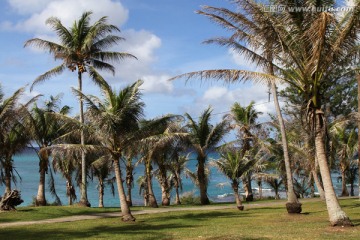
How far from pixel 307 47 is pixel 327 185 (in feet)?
15.5

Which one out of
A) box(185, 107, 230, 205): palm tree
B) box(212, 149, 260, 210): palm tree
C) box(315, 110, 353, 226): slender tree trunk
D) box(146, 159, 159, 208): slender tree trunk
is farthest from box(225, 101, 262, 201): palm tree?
box(315, 110, 353, 226): slender tree trunk

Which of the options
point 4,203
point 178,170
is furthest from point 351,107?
point 4,203

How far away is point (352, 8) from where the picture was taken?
13117mm

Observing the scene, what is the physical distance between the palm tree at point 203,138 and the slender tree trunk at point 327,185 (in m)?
20.8

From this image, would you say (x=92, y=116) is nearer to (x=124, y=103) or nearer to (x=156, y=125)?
(x=124, y=103)

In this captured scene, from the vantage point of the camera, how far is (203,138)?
35812 millimetres

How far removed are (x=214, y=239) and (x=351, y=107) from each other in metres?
33.0

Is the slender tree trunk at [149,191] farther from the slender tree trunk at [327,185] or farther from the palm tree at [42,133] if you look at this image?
the slender tree trunk at [327,185]

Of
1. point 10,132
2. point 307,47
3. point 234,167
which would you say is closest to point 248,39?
point 307,47

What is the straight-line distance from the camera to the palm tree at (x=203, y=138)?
3522 cm

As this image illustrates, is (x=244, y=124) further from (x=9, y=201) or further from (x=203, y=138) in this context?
(x=9, y=201)

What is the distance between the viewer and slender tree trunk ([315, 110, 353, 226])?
44.9ft

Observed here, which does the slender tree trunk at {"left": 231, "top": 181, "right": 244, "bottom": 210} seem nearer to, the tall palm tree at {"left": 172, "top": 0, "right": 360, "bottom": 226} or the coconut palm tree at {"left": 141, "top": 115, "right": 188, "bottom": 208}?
the coconut palm tree at {"left": 141, "top": 115, "right": 188, "bottom": 208}

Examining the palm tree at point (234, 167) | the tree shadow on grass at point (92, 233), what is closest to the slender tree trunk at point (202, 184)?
the palm tree at point (234, 167)
